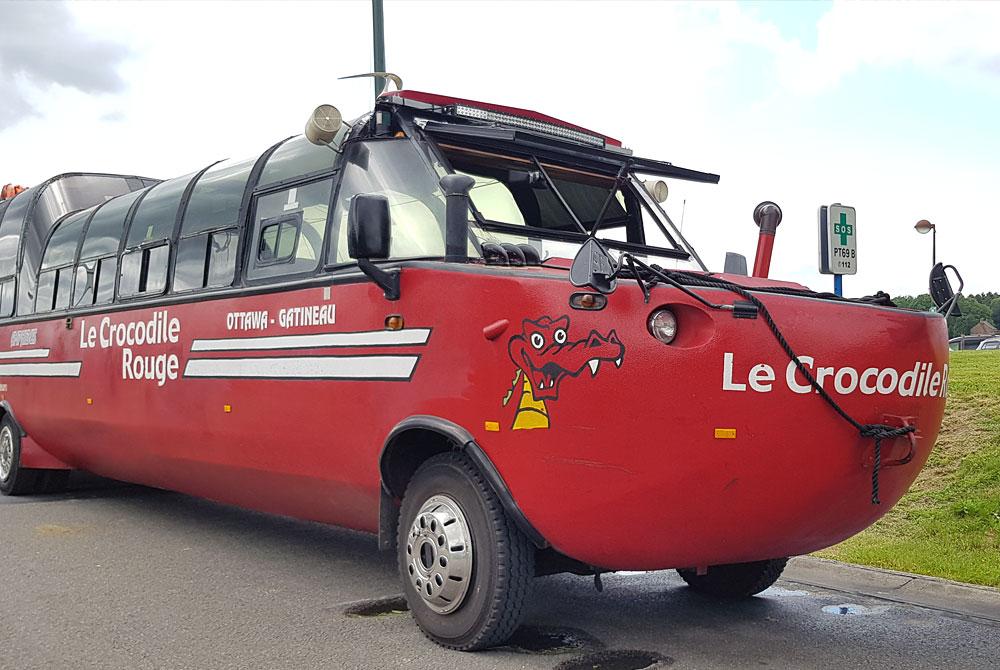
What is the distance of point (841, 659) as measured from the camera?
16.6 ft

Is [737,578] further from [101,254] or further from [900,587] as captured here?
[101,254]

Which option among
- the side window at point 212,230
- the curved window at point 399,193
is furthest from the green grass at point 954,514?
the side window at point 212,230

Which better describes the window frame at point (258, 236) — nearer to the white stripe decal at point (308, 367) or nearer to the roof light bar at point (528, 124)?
the white stripe decal at point (308, 367)

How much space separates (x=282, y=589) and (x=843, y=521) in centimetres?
336

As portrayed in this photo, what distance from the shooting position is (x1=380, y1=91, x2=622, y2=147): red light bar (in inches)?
237

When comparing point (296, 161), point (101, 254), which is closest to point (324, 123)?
point (296, 161)

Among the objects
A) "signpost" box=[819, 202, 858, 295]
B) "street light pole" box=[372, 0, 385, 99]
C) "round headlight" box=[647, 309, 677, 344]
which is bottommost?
"round headlight" box=[647, 309, 677, 344]

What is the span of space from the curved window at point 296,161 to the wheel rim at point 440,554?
7.47 ft

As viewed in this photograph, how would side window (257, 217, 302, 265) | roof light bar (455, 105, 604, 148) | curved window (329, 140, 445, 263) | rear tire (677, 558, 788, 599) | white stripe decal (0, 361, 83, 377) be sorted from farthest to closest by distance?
white stripe decal (0, 361, 83, 377)
side window (257, 217, 302, 265)
roof light bar (455, 105, 604, 148)
rear tire (677, 558, 788, 599)
curved window (329, 140, 445, 263)

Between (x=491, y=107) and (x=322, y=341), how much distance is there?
5.75 feet

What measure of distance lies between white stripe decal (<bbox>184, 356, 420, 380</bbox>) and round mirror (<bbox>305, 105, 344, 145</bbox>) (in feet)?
4.22

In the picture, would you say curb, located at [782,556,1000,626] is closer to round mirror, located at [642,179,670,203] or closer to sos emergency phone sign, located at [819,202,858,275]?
round mirror, located at [642,179,670,203]

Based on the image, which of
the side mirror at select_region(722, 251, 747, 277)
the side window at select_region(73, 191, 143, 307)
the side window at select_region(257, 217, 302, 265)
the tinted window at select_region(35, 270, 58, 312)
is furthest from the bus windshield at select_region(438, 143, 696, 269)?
the tinted window at select_region(35, 270, 58, 312)

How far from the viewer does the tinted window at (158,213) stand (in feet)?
27.3
